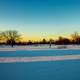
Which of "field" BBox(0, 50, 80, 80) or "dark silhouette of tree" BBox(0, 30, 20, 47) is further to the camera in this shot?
"dark silhouette of tree" BBox(0, 30, 20, 47)

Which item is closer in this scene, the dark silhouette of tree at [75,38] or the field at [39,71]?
the field at [39,71]

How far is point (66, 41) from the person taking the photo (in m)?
72.4

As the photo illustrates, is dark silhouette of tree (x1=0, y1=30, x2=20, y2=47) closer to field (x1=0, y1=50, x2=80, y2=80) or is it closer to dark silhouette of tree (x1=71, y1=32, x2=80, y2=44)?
dark silhouette of tree (x1=71, y1=32, x2=80, y2=44)

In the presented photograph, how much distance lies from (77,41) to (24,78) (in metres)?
67.3

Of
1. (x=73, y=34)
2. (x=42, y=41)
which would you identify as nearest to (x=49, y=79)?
(x=42, y=41)

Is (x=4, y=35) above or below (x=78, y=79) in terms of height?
above

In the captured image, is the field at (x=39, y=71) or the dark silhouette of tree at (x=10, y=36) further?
the dark silhouette of tree at (x=10, y=36)

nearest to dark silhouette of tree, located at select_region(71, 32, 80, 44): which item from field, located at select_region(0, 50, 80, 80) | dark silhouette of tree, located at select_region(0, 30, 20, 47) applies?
dark silhouette of tree, located at select_region(0, 30, 20, 47)

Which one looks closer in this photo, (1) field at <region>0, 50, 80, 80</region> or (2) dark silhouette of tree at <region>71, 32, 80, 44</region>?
(1) field at <region>0, 50, 80, 80</region>

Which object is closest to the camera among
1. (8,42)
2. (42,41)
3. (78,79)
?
(78,79)

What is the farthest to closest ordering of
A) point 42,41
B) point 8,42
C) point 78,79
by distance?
1. point 42,41
2. point 8,42
3. point 78,79

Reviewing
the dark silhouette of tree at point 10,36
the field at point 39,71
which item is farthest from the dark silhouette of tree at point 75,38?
the field at point 39,71

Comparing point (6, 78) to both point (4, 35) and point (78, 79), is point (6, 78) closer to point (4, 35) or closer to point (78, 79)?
point (78, 79)

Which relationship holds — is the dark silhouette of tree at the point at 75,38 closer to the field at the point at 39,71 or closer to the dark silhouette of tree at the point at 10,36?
the dark silhouette of tree at the point at 10,36
